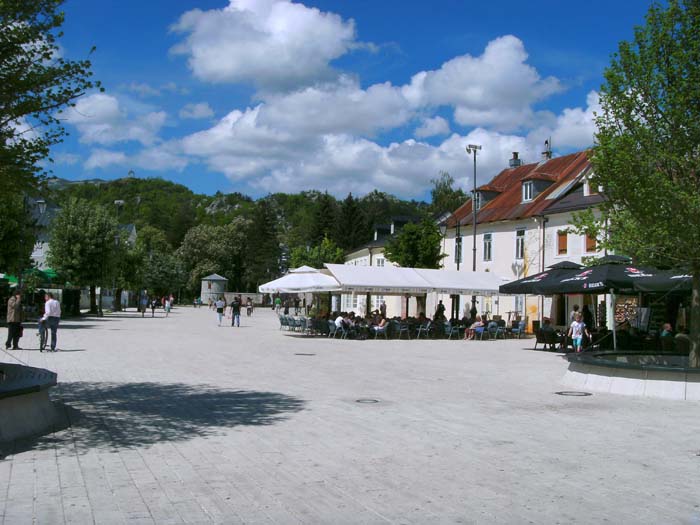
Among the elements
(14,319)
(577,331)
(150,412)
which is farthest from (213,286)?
(150,412)

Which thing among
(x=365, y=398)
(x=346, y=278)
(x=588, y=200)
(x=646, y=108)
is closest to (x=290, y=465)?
(x=365, y=398)

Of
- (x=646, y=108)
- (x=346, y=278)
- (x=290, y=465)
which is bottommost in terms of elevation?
(x=290, y=465)

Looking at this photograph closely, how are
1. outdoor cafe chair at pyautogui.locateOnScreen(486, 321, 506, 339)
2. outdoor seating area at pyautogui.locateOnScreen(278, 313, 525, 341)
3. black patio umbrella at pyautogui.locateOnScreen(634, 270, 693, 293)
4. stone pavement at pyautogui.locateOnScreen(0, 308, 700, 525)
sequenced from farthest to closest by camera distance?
1. outdoor cafe chair at pyautogui.locateOnScreen(486, 321, 506, 339)
2. outdoor seating area at pyautogui.locateOnScreen(278, 313, 525, 341)
3. black patio umbrella at pyautogui.locateOnScreen(634, 270, 693, 293)
4. stone pavement at pyautogui.locateOnScreen(0, 308, 700, 525)

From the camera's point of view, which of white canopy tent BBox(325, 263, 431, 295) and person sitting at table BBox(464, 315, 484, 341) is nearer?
white canopy tent BBox(325, 263, 431, 295)

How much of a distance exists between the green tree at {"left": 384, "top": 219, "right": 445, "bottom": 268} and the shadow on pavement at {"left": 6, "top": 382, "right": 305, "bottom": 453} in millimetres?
32040

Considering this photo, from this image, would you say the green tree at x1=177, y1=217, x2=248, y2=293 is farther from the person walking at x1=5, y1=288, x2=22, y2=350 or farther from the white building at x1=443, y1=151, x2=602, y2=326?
the person walking at x1=5, y1=288, x2=22, y2=350

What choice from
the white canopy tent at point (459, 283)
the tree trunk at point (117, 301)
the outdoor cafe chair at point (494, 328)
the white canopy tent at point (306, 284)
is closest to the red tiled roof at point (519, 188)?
the white canopy tent at point (459, 283)

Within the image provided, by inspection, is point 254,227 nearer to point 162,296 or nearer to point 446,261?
point 162,296

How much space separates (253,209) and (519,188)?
72300mm

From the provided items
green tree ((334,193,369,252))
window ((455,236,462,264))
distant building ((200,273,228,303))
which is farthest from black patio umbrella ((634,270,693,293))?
green tree ((334,193,369,252))

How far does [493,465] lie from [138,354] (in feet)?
46.3

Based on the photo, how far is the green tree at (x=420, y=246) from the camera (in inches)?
1734

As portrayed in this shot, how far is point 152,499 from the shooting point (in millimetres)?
5621

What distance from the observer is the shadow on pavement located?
8047 millimetres
